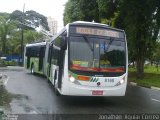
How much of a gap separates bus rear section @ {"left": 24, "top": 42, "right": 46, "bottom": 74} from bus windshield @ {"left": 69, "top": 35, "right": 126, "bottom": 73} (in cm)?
1455

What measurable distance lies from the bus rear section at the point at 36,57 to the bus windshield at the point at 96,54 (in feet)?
47.7

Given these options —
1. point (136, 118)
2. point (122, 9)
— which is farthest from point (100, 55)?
point (122, 9)

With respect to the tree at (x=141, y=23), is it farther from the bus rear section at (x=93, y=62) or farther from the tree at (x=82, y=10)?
the bus rear section at (x=93, y=62)

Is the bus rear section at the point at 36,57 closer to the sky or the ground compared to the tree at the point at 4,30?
closer to the ground

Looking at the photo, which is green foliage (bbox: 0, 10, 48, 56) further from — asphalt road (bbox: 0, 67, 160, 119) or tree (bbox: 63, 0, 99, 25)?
asphalt road (bbox: 0, 67, 160, 119)

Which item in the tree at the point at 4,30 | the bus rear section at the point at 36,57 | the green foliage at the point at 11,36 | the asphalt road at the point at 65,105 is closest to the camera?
the asphalt road at the point at 65,105

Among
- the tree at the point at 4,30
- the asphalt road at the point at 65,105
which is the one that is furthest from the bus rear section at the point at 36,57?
the tree at the point at 4,30

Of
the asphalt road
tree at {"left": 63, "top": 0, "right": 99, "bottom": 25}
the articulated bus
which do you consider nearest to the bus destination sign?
the articulated bus

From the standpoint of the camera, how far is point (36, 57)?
109 ft

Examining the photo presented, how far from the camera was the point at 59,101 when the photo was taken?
16.0 m

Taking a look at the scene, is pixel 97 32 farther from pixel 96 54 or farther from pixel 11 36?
pixel 11 36

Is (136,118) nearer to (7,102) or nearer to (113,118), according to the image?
(113,118)

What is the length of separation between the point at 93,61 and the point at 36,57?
Result: 18.8 meters

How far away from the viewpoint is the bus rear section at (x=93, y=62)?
1471cm
